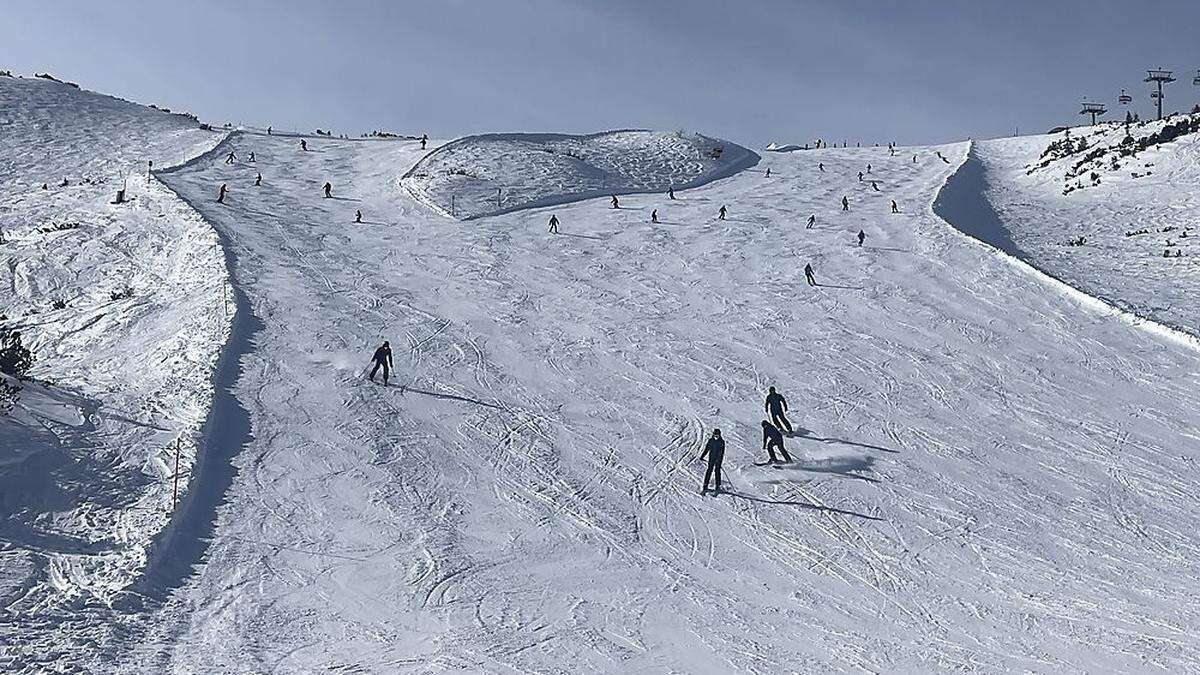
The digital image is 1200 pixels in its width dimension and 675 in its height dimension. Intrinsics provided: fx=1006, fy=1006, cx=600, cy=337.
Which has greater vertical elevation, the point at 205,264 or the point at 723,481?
the point at 205,264

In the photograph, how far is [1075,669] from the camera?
10969 millimetres

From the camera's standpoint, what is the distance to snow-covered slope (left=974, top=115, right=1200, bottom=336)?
100 ft

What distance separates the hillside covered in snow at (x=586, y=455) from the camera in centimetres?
1148

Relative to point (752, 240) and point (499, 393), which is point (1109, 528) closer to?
point (499, 393)

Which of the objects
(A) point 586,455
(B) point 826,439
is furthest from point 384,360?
(B) point 826,439

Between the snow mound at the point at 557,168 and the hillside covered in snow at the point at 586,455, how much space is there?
5.26 metres

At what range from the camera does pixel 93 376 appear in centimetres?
1972

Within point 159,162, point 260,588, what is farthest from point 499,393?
point 159,162

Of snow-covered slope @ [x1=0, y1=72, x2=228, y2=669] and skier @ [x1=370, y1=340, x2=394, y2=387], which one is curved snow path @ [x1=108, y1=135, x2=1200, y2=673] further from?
snow-covered slope @ [x1=0, y1=72, x2=228, y2=669]

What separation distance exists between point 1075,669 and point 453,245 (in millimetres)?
27558

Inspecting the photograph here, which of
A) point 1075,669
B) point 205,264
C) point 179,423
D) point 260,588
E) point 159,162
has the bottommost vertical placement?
point 1075,669

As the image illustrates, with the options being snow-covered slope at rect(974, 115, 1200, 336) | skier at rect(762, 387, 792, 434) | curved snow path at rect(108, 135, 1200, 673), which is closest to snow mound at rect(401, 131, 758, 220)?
curved snow path at rect(108, 135, 1200, 673)

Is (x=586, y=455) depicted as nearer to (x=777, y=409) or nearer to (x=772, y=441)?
(x=772, y=441)

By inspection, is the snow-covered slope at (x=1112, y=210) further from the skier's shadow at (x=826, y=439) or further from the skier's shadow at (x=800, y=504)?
the skier's shadow at (x=800, y=504)
